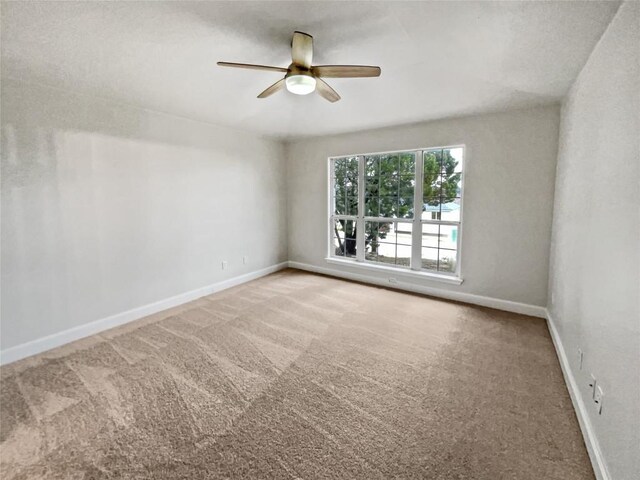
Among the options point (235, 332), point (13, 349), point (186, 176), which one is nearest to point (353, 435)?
point (235, 332)

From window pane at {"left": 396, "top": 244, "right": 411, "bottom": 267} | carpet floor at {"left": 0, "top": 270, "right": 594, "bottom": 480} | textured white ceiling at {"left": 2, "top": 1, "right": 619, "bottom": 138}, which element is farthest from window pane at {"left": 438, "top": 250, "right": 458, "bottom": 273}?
textured white ceiling at {"left": 2, "top": 1, "right": 619, "bottom": 138}

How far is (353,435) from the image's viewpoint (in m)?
1.69

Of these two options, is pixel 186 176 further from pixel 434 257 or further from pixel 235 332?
pixel 434 257

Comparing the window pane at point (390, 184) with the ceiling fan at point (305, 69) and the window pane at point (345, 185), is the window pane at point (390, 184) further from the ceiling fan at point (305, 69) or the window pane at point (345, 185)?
the ceiling fan at point (305, 69)

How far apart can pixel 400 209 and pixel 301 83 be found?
2728 millimetres

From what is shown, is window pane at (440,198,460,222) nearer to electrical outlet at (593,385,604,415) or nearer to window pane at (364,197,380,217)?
window pane at (364,197,380,217)

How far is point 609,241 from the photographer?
1.56 m

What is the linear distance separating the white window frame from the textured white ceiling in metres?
1.05

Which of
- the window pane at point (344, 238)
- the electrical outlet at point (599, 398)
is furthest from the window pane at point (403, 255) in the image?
the electrical outlet at point (599, 398)

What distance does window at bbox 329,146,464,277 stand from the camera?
390 centimetres

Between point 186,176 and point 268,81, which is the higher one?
point 268,81

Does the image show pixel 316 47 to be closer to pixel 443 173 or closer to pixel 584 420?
pixel 443 173

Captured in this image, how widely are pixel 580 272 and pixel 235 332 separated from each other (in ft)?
9.78

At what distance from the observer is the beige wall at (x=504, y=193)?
3.18 m
